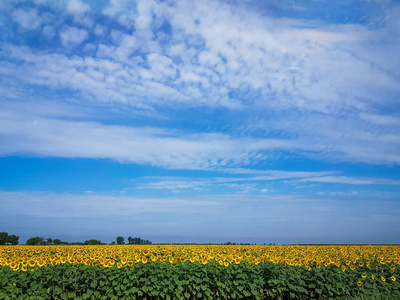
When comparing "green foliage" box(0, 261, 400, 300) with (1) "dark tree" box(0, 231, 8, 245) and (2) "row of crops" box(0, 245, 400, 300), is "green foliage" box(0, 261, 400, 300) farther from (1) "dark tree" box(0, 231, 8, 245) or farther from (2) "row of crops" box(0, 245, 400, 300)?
(1) "dark tree" box(0, 231, 8, 245)

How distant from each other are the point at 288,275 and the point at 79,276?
292 inches

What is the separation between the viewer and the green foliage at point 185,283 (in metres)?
10.9

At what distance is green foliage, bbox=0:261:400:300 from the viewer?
10.9 meters

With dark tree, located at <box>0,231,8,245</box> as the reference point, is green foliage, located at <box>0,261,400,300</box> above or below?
below

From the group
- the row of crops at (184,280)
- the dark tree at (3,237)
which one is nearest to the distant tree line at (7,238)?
the dark tree at (3,237)

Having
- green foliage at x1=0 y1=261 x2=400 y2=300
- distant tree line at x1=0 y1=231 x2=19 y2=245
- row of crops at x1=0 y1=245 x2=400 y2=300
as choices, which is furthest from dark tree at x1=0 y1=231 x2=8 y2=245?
green foliage at x1=0 y1=261 x2=400 y2=300

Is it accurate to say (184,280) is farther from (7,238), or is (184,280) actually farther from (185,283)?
(7,238)

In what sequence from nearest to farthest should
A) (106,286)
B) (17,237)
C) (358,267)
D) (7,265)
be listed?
(106,286) < (7,265) < (358,267) < (17,237)

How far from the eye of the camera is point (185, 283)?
11.0 metres

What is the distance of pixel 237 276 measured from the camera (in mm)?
11508

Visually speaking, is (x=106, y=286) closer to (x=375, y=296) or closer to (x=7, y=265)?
(x=7, y=265)

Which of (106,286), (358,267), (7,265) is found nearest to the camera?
(106,286)

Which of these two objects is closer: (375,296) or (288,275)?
(375,296)

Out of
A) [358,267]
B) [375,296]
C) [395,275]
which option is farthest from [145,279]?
[395,275]
